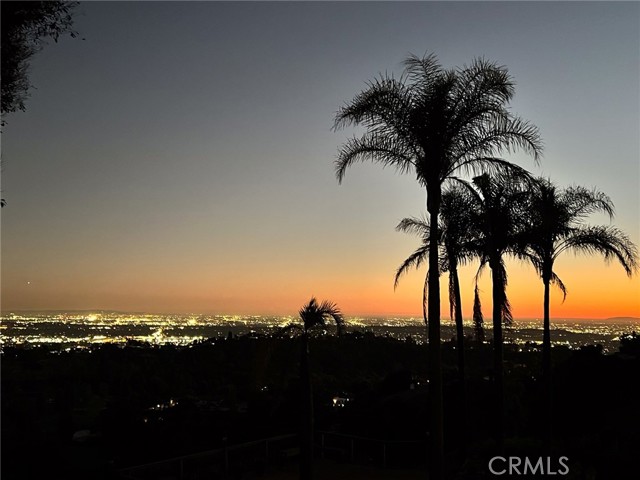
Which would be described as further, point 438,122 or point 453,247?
point 453,247

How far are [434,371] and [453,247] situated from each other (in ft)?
18.8

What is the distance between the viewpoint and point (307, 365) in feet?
36.5

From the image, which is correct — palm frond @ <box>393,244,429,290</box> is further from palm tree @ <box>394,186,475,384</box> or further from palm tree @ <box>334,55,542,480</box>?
palm tree @ <box>334,55,542,480</box>

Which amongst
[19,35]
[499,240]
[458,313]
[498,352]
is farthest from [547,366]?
[19,35]

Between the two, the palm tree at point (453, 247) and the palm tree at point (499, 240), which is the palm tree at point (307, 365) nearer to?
the palm tree at point (453, 247)

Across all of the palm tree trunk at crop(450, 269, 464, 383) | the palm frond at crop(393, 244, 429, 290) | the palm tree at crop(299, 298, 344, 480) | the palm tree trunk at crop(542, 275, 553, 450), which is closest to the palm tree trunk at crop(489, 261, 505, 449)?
the palm tree trunk at crop(450, 269, 464, 383)

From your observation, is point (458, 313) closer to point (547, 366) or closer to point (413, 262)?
point (413, 262)

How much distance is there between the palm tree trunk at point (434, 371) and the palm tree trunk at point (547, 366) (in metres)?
5.33

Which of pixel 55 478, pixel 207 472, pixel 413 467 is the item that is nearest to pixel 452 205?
pixel 413 467

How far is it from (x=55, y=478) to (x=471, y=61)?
1571 centimetres

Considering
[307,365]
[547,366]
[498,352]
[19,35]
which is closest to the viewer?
[19,35]

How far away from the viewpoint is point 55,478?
618 inches

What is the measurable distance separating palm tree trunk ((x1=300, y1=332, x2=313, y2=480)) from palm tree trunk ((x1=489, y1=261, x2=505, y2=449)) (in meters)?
4.69

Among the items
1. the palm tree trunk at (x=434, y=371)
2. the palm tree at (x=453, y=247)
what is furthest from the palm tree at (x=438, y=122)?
the palm tree at (x=453, y=247)
